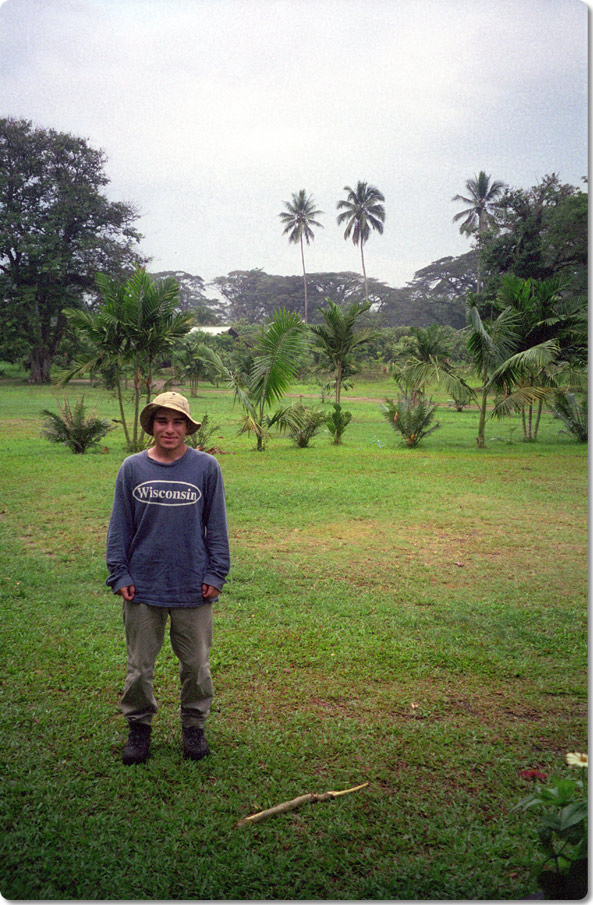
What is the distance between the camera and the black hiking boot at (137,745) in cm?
Answer: 205

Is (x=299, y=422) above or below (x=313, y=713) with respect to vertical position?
above

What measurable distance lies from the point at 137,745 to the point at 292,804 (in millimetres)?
571

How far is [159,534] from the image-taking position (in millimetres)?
2004

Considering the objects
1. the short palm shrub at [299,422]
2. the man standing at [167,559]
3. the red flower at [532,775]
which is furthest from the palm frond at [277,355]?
the red flower at [532,775]

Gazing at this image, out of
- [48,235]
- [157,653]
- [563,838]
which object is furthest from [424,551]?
[48,235]

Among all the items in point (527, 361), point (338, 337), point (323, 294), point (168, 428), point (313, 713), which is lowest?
point (313, 713)

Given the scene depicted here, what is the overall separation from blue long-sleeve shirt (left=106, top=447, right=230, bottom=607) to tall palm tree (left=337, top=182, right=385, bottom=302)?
2828 millimetres

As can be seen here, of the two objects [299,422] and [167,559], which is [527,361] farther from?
[167,559]

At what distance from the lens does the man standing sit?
200cm

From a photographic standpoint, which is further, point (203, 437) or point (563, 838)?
point (203, 437)

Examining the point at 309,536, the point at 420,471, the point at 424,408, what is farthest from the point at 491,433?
the point at 309,536

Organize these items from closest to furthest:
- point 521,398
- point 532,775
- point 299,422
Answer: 1. point 532,775
2. point 521,398
3. point 299,422

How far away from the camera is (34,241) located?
277 inches

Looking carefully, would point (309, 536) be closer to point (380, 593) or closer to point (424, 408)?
point (380, 593)
